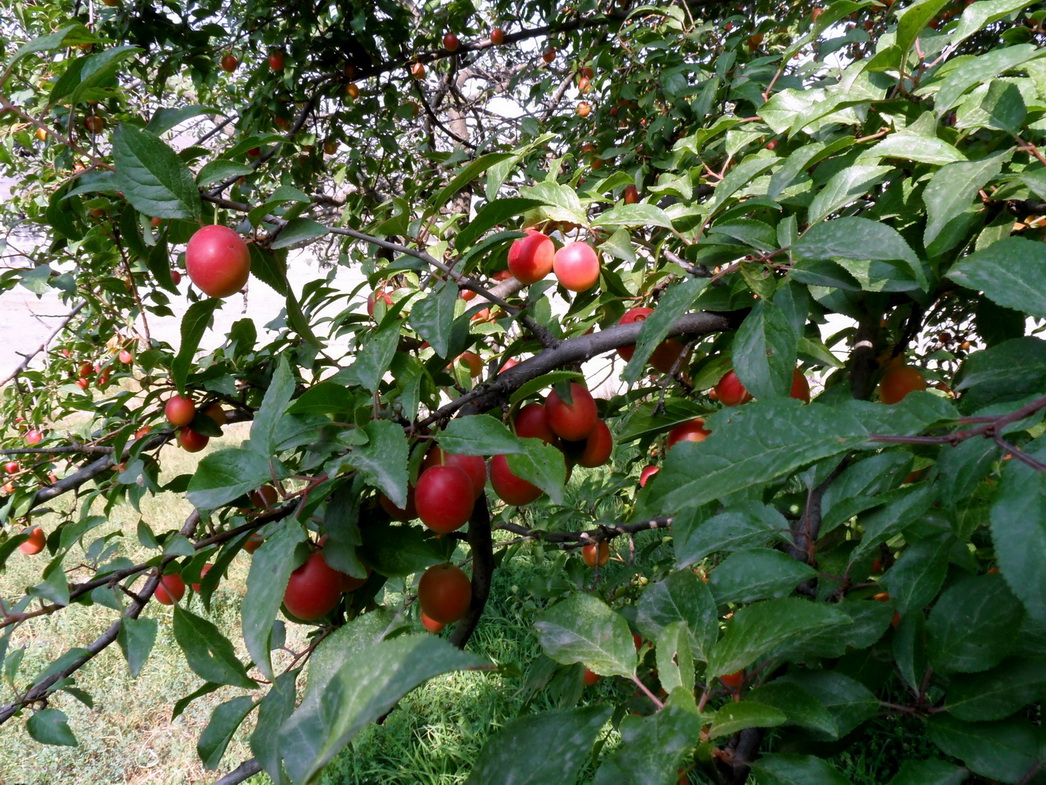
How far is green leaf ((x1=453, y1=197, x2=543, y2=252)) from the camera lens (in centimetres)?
61

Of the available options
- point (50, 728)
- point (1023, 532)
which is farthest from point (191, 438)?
point (1023, 532)

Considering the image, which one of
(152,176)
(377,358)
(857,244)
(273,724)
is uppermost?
(152,176)

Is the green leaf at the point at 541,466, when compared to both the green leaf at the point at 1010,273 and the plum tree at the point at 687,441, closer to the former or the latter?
the plum tree at the point at 687,441

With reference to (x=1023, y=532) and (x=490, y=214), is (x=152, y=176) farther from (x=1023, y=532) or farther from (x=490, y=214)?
(x=1023, y=532)

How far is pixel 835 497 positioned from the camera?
0.59 metres

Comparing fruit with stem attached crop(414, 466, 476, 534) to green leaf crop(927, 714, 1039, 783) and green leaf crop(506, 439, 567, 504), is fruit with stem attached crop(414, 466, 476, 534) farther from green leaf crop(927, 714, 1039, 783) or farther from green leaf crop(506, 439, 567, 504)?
green leaf crop(927, 714, 1039, 783)

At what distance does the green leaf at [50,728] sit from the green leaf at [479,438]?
2.11ft

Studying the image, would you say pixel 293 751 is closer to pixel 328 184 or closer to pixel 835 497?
pixel 835 497

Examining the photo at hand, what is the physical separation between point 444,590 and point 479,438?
0.33m

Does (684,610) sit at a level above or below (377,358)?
below

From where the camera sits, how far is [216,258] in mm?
643

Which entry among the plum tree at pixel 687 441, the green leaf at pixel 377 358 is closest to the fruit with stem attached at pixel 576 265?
the plum tree at pixel 687 441

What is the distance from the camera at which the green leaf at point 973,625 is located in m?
0.44

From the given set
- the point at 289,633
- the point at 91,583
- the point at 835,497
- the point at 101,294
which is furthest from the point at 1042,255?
the point at 289,633
